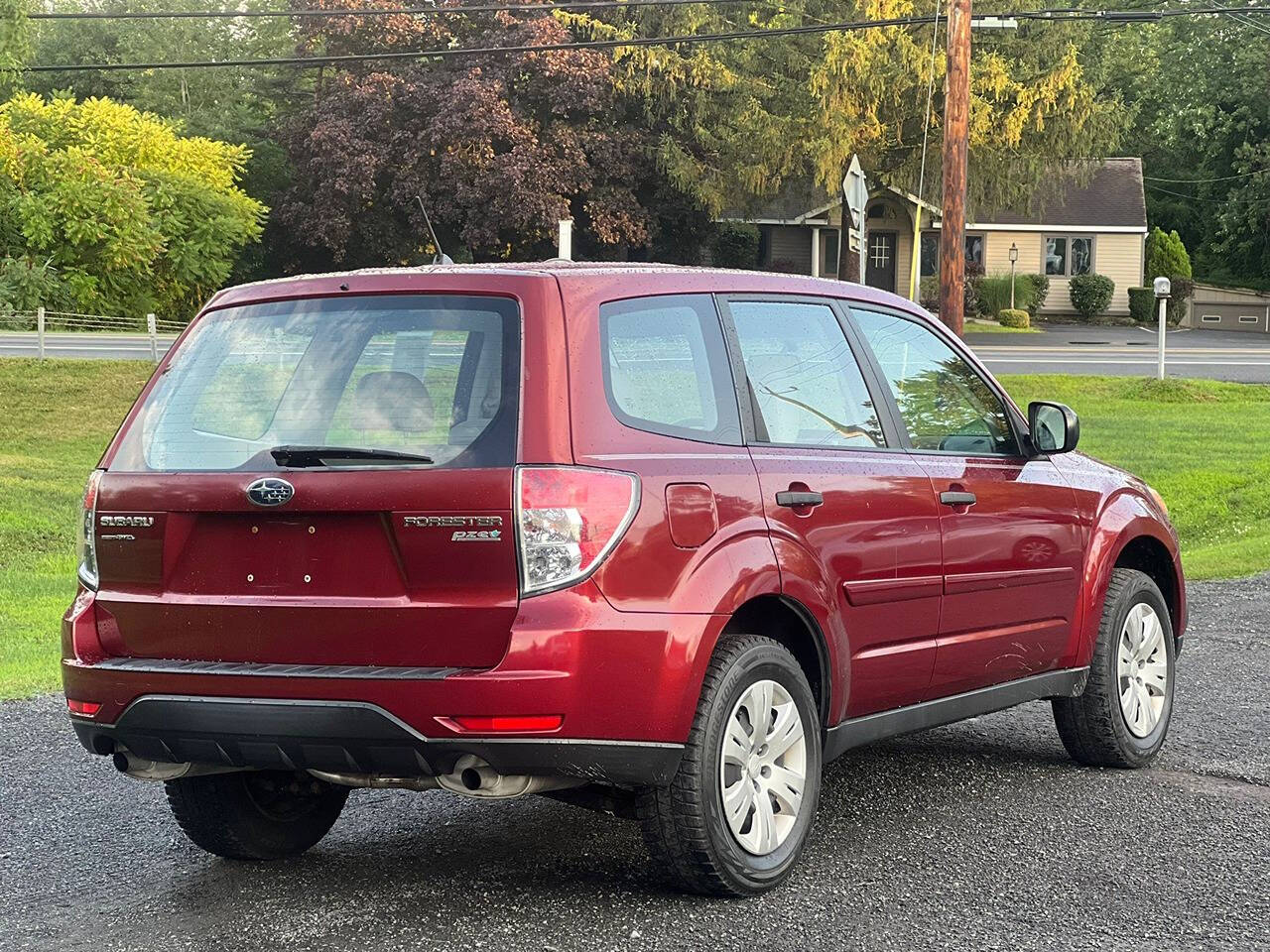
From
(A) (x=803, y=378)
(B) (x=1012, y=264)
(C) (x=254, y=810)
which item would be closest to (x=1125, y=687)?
(A) (x=803, y=378)

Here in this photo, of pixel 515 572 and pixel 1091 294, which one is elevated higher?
pixel 1091 294

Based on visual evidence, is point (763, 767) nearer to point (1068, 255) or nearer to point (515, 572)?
point (515, 572)

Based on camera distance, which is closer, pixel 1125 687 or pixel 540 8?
pixel 1125 687

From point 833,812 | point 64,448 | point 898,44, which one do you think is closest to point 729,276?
point 833,812

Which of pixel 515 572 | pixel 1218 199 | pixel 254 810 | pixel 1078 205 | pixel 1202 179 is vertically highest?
pixel 1202 179

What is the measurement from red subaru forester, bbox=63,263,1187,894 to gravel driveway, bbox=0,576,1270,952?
9.8 inches

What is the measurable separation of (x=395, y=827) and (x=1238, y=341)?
45580 millimetres

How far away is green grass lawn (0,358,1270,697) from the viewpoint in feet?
42.0

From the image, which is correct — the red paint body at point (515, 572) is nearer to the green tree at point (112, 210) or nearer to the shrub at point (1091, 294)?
the green tree at point (112, 210)

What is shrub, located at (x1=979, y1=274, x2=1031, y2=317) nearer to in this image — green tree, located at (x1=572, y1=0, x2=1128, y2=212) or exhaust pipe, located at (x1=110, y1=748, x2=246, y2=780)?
green tree, located at (x1=572, y1=0, x2=1128, y2=212)

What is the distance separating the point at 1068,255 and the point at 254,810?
5499cm

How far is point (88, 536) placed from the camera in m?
4.99

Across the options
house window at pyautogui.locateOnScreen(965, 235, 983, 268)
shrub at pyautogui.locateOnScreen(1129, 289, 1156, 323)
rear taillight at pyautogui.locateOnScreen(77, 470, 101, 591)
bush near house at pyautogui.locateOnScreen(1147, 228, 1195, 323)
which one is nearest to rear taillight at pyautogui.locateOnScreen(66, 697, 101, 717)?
rear taillight at pyautogui.locateOnScreen(77, 470, 101, 591)

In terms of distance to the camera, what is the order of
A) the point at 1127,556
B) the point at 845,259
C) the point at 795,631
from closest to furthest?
the point at 795,631
the point at 1127,556
the point at 845,259
